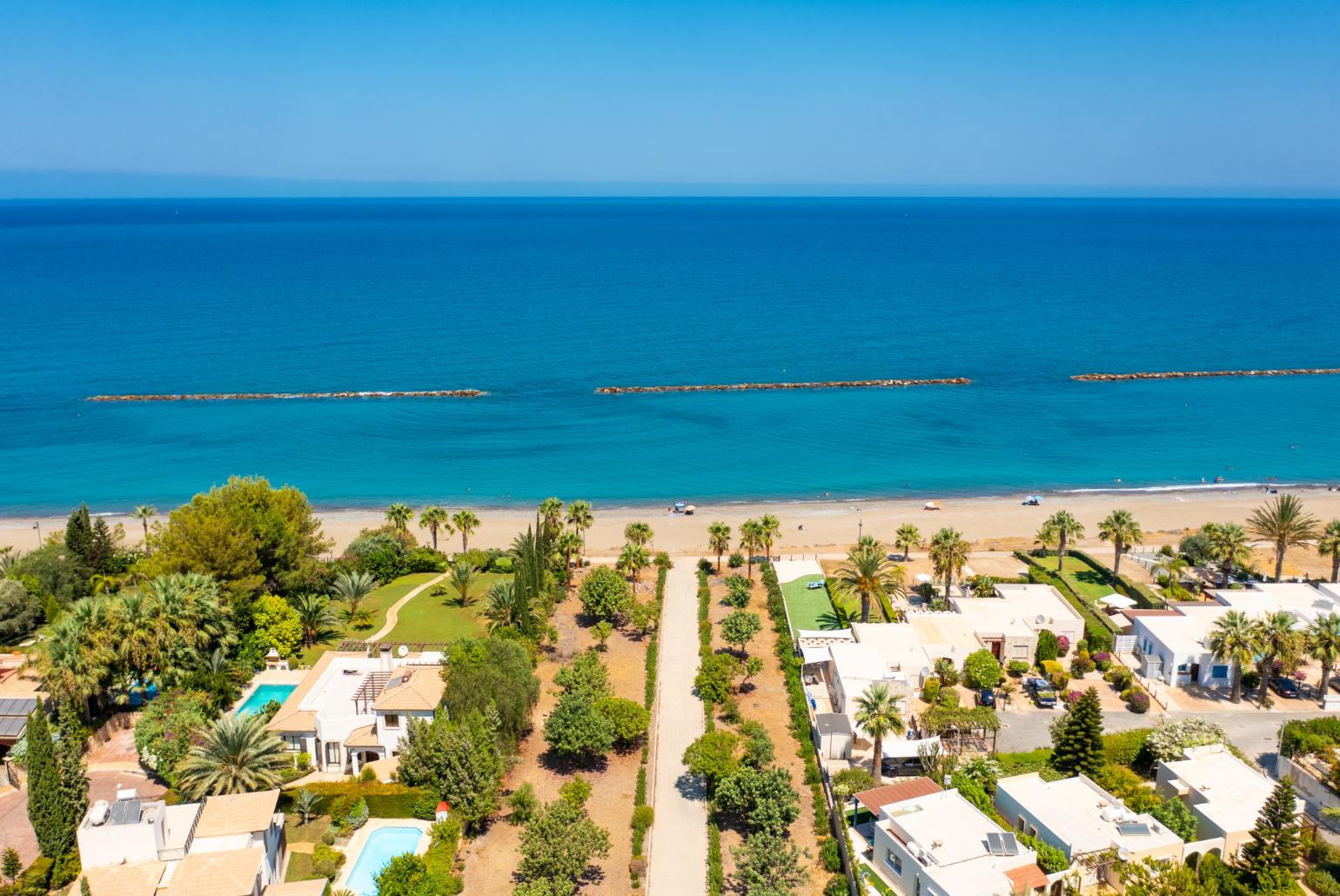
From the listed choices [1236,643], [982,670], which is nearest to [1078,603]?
Result: [1236,643]

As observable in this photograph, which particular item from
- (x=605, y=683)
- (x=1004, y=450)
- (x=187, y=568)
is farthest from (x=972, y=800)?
(x=1004, y=450)

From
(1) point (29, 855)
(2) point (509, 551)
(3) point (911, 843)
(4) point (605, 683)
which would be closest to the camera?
(3) point (911, 843)

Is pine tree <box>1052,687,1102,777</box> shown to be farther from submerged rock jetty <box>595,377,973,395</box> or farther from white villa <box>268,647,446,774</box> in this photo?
submerged rock jetty <box>595,377,973,395</box>

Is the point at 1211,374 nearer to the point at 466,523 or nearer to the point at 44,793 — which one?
the point at 466,523

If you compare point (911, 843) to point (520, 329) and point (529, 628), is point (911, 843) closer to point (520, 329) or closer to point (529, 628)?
point (529, 628)

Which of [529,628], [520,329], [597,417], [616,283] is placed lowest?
[529,628]

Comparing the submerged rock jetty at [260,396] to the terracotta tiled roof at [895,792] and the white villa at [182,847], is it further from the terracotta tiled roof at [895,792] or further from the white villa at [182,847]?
the terracotta tiled roof at [895,792]

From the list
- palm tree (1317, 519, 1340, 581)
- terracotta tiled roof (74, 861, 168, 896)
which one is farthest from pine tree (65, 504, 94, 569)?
palm tree (1317, 519, 1340, 581)
